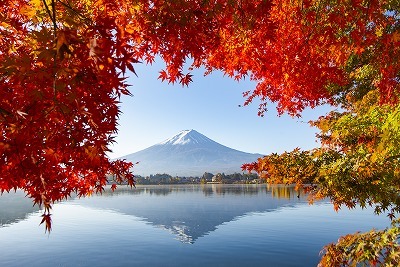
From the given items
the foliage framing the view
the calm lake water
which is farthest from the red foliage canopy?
the calm lake water

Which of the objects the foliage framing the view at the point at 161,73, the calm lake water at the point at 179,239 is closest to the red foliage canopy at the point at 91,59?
the foliage framing the view at the point at 161,73

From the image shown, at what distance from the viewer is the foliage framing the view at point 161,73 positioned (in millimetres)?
2953

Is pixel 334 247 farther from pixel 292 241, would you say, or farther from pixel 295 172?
pixel 292 241

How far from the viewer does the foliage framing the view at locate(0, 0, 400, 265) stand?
295 cm

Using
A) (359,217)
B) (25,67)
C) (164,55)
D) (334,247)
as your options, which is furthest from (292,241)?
(25,67)

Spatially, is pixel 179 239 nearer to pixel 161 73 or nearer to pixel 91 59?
pixel 161 73

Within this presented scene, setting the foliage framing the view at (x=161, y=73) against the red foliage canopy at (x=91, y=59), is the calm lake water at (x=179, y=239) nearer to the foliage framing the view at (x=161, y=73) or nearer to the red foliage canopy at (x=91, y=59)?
the foliage framing the view at (x=161, y=73)

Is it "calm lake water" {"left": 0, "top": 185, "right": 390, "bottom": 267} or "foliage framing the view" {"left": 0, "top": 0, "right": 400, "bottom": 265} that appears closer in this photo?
"foliage framing the view" {"left": 0, "top": 0, "right": 400, "bottom": 265}

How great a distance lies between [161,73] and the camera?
6.19 m

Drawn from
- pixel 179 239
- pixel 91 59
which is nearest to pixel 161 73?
pixel 91 59

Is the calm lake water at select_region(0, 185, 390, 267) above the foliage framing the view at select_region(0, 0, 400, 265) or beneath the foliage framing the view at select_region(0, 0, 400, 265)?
beneath

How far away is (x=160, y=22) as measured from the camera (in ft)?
15.9

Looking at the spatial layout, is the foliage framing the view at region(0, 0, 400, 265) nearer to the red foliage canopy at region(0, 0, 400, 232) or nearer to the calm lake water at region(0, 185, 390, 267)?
the red foliage canopy at region(0, 0, 400, 232)

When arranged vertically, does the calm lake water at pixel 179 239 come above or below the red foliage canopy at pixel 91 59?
below
